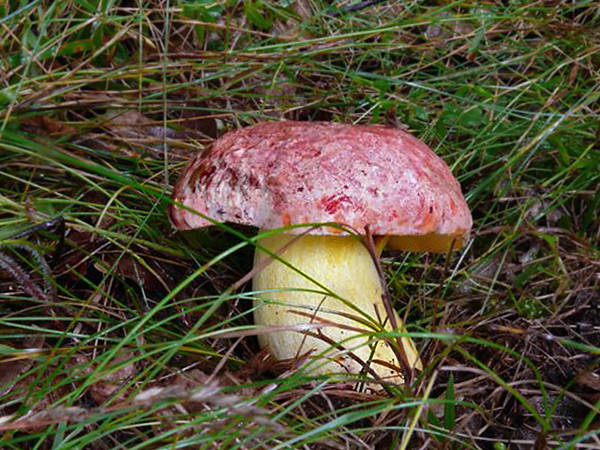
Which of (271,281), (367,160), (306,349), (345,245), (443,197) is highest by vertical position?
(367,160)

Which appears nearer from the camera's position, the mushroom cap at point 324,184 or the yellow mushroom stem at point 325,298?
the mushroom cap at point 324,184

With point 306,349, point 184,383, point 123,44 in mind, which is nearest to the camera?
point 184,383

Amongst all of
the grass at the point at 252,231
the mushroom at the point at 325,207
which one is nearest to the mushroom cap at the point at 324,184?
the mushroom at the point at 325,207

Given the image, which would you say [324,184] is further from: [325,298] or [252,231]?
[252,231]

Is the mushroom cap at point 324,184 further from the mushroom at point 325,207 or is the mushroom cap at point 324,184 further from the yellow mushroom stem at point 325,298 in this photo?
the yellow mushroom stem at point 325,298

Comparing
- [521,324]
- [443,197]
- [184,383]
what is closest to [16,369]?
[184,383]

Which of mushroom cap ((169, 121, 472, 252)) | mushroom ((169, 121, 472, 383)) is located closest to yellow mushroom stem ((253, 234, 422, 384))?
mushroom ((169, 121, 472, 383))

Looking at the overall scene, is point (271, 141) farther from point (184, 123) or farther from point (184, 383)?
point (184, 123)
